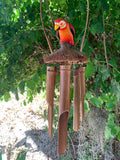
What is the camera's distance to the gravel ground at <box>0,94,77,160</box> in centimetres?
142

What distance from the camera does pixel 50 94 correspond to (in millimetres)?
469

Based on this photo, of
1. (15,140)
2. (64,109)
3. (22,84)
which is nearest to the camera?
(64,109)

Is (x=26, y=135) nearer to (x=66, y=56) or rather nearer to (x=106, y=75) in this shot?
(x=106, y=75)

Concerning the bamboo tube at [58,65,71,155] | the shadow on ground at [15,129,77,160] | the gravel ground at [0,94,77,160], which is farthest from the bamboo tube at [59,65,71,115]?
the shadow on ground at [15,129,77,160]

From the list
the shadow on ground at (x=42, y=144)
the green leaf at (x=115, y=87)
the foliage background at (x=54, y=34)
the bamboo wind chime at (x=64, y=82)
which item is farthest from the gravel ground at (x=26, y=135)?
the bamboo wind chime at (x=64, y=82)

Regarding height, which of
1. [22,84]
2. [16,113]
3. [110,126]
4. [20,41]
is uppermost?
[20,41]

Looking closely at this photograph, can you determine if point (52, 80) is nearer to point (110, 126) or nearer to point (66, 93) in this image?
point (66, 93)

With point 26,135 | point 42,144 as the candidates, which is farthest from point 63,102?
point 26,135

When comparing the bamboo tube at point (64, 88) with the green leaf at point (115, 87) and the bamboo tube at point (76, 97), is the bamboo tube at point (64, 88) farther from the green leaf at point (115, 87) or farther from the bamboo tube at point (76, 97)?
the green leaf at point (115, 87)

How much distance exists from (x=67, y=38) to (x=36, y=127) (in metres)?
1.61

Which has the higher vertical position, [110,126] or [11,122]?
[110,126]

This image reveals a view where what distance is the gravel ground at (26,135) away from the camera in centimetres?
142

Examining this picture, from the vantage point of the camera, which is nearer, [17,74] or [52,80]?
[52,80]

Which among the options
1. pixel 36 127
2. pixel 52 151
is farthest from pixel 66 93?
pixel 36 127
